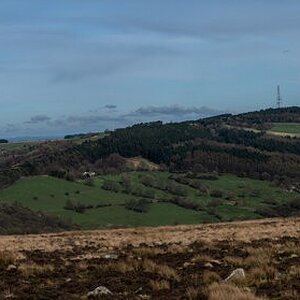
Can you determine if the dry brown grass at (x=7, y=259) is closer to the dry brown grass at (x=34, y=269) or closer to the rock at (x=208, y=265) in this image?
the dry brown grass at (x=34, y=269)

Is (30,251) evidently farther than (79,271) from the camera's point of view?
Yes

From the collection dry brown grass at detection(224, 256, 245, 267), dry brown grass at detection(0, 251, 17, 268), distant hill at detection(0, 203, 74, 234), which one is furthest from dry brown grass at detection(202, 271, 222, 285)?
distant hill at detection(0, 203, 74, 234)

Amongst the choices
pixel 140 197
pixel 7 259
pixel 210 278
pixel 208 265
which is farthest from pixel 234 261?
pixel 140 197

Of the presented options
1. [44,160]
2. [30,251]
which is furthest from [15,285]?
[44,160]

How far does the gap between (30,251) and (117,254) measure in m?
3.94

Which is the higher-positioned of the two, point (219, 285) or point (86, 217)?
point (219, 285)

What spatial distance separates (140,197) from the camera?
135125 millimetres

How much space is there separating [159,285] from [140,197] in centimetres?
12306

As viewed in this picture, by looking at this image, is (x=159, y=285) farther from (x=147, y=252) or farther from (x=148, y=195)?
(x=148, y=195)

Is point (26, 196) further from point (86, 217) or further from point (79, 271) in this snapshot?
point (79, 271)

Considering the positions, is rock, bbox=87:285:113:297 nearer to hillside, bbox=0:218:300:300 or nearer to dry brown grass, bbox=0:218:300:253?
hillside, bbox=0:218:300:300

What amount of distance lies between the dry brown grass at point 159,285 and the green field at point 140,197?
9112 cm

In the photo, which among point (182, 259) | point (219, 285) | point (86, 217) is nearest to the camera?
point (219, 285)

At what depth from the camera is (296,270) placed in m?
13.4
